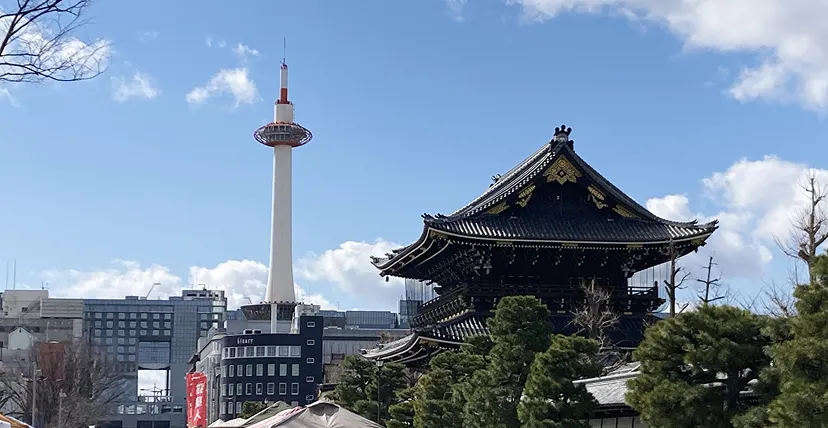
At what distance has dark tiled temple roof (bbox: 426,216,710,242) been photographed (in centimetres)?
3534

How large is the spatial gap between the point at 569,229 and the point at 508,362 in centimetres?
1160

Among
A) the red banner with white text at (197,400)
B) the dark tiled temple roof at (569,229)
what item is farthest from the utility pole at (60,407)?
the dark tiled temple roof at (569,229)

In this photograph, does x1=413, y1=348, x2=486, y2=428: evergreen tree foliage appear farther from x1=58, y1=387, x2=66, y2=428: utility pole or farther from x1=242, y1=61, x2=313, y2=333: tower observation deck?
x1=242, y1=61, x2=313, y2=333: tower observation deck

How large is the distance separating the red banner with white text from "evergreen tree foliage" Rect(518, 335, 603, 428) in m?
17.0

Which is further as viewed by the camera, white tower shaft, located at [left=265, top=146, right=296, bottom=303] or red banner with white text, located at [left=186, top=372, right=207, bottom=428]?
white tower shaft, located at [left=265, top=146, right=296, bottom=303]

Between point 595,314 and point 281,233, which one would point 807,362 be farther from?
point 281,233

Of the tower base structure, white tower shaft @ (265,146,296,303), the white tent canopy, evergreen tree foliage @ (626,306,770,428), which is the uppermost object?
white tower shaft @ (265,146,296,303)

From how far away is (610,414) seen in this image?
904 inches

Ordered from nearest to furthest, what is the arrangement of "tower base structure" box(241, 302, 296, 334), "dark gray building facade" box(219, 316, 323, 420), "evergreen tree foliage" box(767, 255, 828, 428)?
"evergreen tree foliage" box(767, 255, 828, 428) → "dark gray building facade" box(219, 316, 323, 420) → "tower base structure" box(241, 302, 296, 334)

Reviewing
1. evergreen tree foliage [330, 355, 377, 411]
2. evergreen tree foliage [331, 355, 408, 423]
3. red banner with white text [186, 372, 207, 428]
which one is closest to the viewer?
red banner with white text [186, 372, 207, 428]

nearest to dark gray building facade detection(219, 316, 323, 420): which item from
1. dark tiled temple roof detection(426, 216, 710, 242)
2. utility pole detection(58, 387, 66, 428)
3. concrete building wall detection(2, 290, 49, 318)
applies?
concrete building wall detection(2, 290, 49, 318)

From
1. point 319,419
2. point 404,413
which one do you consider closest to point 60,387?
point 404,413

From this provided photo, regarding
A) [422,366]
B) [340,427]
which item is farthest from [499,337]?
[422,366]

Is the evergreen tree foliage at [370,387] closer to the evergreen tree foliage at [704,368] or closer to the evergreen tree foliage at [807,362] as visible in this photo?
the evergreen tree foliage at [704,368]
